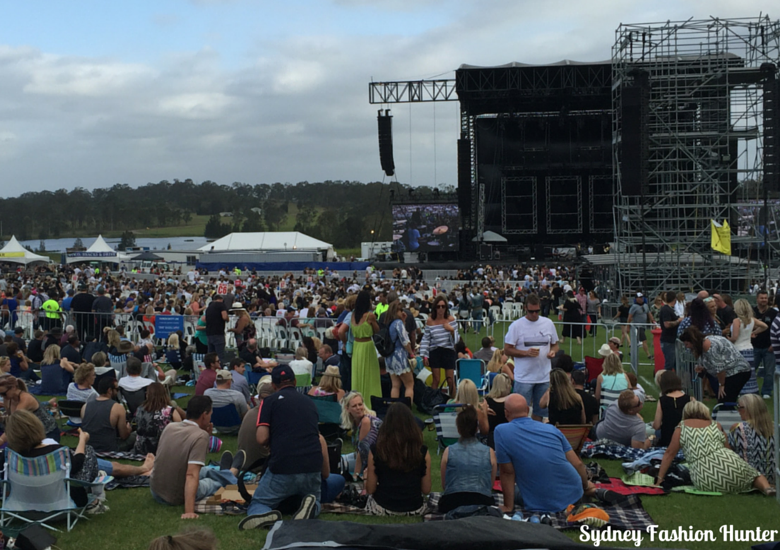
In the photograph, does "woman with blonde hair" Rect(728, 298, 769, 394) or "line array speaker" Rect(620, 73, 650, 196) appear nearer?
"woman with blonde hair" Rect(728, 298, 769, 394)

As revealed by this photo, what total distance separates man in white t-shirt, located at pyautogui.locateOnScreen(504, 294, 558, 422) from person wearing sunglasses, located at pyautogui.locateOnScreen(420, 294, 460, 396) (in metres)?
1.66

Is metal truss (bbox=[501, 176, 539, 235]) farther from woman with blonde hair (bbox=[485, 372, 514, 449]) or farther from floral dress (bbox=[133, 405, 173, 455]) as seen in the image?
floral dress (bbox=[133, 405, 173, 455])

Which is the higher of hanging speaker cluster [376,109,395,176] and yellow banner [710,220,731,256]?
hanging speaker cluster [376,109,395,176]

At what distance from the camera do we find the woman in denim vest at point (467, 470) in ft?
17.6

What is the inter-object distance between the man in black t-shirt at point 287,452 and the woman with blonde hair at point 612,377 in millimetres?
4011

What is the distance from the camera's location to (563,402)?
705 cm

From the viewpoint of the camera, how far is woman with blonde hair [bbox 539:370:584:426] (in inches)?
277

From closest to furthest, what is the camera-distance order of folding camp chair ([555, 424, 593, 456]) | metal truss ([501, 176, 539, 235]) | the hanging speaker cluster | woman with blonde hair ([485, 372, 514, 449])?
folding camp chair ([555, 424, 593, 456]) < woman with blonde hair ([485, 372, 514, 449]) < the hanging speaker cluster < metal truss ([501, 176, 539, 235])

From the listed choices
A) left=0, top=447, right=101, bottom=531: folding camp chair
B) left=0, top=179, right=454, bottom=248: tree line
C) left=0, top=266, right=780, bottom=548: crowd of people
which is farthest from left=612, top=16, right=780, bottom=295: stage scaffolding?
left=0, top=179, right=454, bottom=248: tree line

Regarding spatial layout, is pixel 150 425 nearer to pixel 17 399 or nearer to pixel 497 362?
pixel 17 399

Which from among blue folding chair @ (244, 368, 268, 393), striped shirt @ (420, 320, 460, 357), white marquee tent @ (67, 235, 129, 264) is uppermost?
white marquee tent @ (67, 235, 129, 264)

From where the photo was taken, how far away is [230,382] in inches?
335

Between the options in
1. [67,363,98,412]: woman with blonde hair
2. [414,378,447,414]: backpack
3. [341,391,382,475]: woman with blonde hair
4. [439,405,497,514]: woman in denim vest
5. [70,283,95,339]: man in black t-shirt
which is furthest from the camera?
[70,283,95,339]: man in black t-shirt

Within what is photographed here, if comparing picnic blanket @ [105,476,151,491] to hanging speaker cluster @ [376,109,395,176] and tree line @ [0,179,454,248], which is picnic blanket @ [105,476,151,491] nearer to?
hanging speaker cluster @ [376,109,395,176]
